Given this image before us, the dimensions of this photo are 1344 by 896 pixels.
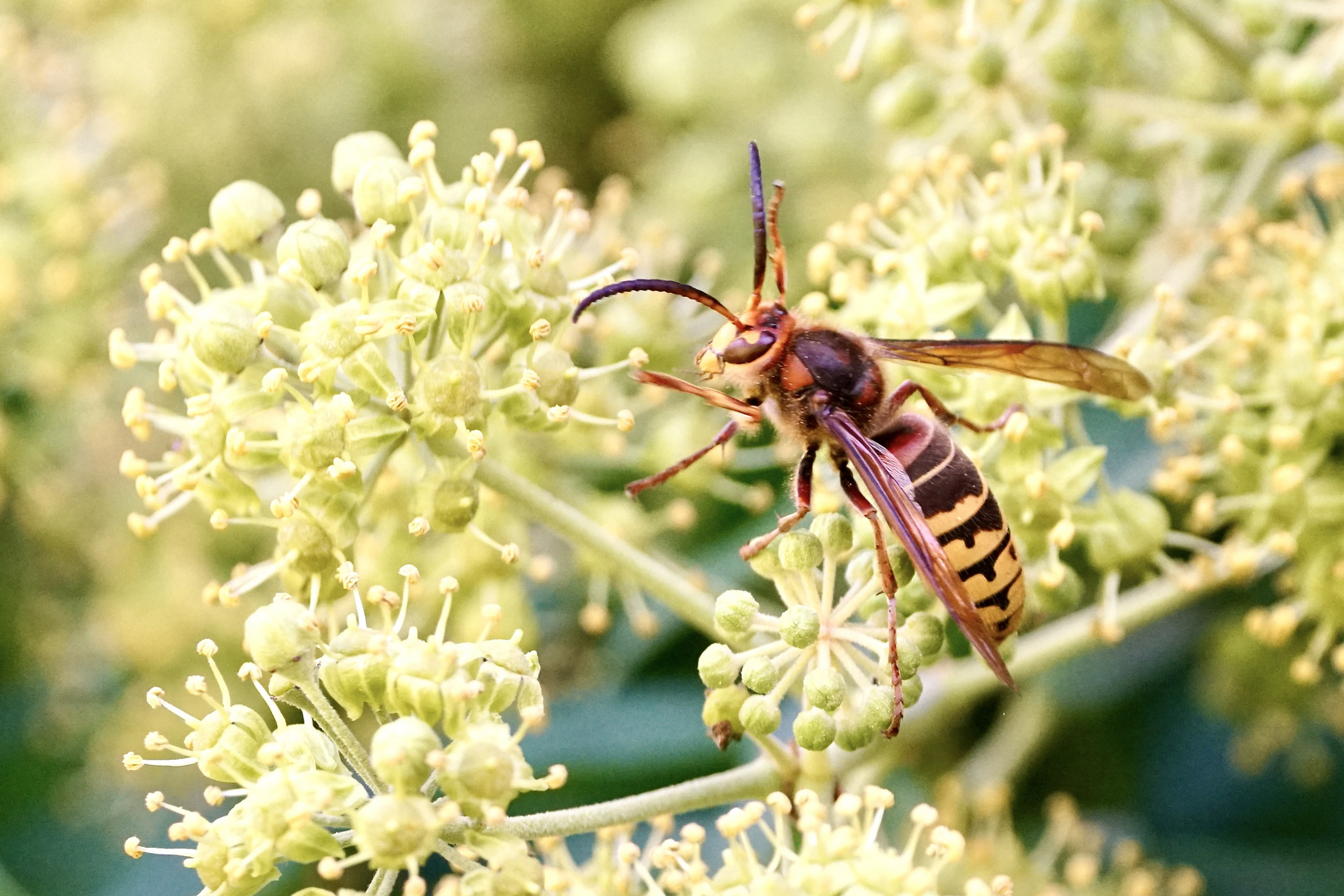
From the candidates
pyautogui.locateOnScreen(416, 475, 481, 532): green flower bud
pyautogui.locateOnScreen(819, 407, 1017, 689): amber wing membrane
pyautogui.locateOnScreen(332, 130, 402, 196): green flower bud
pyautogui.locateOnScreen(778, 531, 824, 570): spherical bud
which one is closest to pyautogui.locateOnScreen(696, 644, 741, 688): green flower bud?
pyautogui.locateOnScreen(778, 531, 824, 570): spherical bud

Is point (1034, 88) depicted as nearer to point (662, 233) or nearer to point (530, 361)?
point (662, 233)

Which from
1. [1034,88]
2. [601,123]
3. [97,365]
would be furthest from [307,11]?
[1034,88]

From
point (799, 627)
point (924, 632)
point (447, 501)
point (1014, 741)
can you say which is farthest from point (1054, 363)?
point (1014, 741)

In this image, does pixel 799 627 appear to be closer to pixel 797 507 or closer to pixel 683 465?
pixel 797 507

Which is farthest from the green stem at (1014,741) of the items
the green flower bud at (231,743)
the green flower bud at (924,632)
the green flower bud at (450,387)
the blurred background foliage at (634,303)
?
the green flower bud at (231,743)

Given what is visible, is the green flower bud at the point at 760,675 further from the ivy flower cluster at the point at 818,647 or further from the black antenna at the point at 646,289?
the black antenna at the point at 646,289

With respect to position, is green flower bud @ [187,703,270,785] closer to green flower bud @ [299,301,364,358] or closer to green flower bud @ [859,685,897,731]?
green flower bud @ [299,301,364,358]
